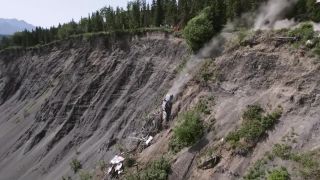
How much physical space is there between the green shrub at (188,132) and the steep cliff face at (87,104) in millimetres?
7823

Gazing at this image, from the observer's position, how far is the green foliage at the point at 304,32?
36.0 metres

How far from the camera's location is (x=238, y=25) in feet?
161

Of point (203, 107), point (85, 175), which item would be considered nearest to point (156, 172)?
point (203, 107)

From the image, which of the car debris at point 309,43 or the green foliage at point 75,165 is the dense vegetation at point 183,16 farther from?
the green foliage at point 75,165

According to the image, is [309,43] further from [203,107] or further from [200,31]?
[200,31]

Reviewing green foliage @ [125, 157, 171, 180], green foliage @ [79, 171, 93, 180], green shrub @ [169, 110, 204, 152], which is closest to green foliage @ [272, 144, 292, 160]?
green shrub @ [169, 110, 204, 152]

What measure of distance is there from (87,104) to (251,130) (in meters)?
35.0

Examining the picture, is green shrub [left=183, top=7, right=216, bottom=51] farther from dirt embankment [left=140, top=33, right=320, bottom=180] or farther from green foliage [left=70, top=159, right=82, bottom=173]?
green foliage [left=70, top=159, right=82, bottom=173]

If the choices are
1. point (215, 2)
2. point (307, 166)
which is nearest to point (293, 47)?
point (307, 166)

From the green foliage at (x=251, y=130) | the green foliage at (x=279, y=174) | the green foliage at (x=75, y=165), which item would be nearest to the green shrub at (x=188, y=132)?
the green foliage at (x=251, y=130)

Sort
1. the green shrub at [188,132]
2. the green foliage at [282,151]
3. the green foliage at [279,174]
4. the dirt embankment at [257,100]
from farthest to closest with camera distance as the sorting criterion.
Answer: the green shrub at [188,132], the dirt embankment at [257,100], the green foliage at [282,151], the green foliage at [279,174]

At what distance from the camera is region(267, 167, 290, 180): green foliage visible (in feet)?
Result: 93.3

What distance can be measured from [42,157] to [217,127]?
30.6 meters

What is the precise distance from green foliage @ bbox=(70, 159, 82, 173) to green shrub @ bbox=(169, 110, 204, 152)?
15626 millimetres
